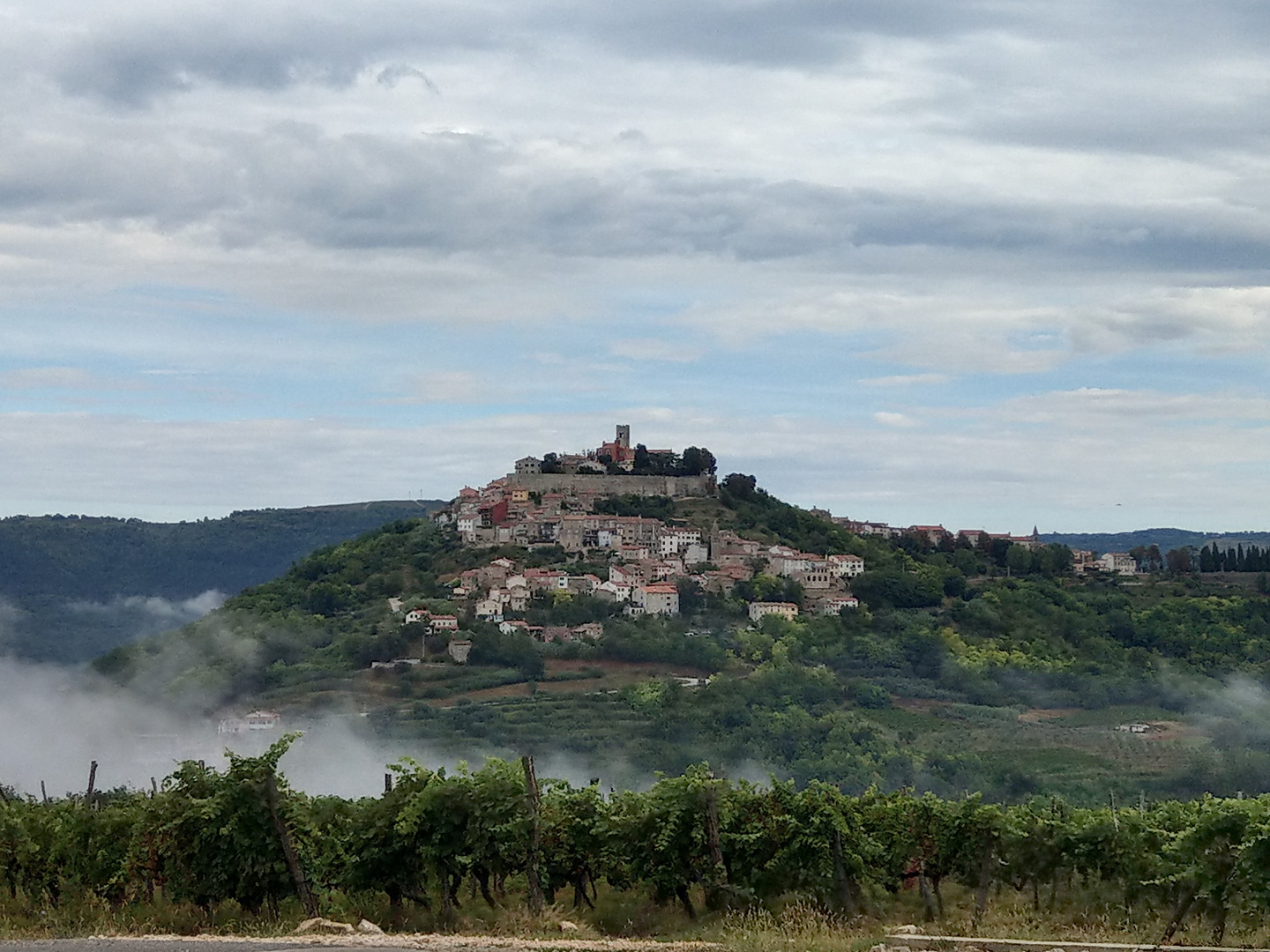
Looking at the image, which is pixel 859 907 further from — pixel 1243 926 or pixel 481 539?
pixel 481 539

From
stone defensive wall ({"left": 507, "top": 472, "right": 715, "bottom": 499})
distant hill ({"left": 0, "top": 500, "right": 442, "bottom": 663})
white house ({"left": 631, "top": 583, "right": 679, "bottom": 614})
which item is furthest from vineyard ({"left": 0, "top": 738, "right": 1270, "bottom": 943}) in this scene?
stone defensive wall ({"left": 507, "top": 472, "right": 715, "bottom": 499})

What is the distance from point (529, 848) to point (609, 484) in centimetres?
10076

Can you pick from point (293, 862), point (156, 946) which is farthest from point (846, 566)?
point (156, 946)

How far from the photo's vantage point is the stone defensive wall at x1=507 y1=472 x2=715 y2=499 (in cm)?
11506

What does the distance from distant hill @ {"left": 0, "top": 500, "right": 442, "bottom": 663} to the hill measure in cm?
1849

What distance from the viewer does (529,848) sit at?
583 inches

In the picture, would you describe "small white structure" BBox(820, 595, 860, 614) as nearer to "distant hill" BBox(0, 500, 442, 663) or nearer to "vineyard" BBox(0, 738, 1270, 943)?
"distant hill" BBox(0, 500, 442, 663)

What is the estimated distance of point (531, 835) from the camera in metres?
14.9

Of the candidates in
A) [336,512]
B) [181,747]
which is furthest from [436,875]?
[336,512]

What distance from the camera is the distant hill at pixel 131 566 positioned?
367ft

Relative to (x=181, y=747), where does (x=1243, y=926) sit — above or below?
above

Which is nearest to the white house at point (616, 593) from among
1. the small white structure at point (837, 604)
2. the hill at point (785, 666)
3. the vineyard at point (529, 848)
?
the hill at point (785, 666)

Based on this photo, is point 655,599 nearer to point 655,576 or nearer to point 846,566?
point 655,576

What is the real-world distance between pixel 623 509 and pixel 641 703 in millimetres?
39369
